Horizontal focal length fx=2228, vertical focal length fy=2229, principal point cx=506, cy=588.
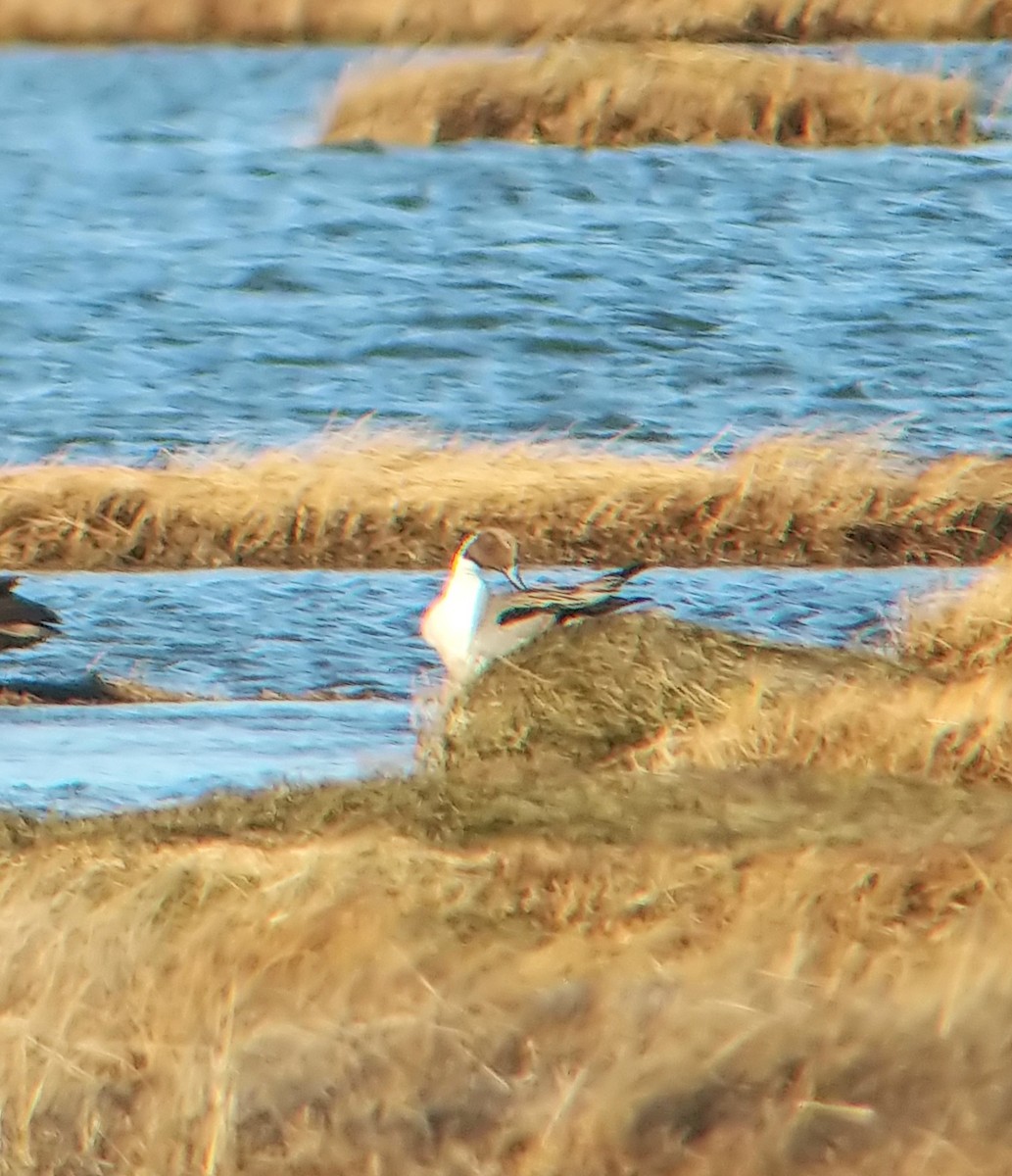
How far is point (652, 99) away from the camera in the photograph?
396 centimetres

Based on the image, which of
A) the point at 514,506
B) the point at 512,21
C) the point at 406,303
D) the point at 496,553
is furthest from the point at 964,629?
the point at 406,303

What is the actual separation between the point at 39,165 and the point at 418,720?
4.78ft

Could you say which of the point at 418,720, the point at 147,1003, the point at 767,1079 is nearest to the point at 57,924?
the point at 147,1003

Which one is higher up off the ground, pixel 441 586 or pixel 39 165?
pixel 39 165

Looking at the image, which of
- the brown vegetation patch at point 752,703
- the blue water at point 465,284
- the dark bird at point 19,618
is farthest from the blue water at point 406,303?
the brown vegetation patch at point 752,703

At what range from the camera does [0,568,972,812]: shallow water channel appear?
3416 millimetres

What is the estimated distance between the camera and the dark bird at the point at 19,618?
13.9 ft

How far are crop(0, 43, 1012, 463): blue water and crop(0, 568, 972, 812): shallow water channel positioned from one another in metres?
0.35

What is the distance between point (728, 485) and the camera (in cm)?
419

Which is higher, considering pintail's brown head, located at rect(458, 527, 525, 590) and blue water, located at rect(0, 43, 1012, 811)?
blue water, located at rect(0, 43, 1012, 811)

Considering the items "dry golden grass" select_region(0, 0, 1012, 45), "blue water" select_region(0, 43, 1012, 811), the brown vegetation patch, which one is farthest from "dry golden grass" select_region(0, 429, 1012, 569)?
"dry golden grass" select_region(0, 0, 1012, 45)

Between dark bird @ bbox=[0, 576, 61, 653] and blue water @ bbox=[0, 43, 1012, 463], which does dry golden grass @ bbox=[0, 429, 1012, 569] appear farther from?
dark bird @ bbox=[0, 576, 61, 653]

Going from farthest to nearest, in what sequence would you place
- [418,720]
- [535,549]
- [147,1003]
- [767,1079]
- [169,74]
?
[535,549]
[169,74]
[418,720]
[147,1003]
[767,1079]

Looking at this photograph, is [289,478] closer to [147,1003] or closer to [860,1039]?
[147,1003]
